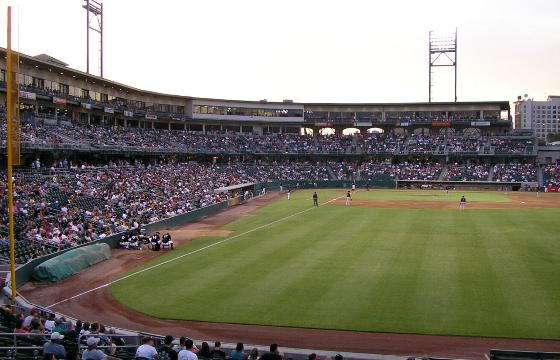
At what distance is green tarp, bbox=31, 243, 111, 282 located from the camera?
73.2 ft

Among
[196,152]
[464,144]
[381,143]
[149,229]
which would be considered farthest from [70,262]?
[464,144]

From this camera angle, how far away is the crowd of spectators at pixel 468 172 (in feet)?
244

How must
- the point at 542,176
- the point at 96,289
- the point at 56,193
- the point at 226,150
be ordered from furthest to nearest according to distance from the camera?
the point at 226,150 → the point at 542,176 → the point at 56,193 → the point at 96,289

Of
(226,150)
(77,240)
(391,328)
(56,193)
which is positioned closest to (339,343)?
(391,328)

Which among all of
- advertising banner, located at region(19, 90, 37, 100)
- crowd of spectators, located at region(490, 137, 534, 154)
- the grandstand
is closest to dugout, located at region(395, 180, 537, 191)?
the grandstand

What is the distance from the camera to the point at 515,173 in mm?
73438

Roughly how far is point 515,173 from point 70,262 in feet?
214

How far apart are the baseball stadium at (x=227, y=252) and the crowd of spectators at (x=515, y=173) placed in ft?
0.88

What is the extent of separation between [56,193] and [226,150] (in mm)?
45331

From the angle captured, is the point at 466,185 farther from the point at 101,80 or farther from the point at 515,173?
the point at 101,80

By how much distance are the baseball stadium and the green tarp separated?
0.34ft

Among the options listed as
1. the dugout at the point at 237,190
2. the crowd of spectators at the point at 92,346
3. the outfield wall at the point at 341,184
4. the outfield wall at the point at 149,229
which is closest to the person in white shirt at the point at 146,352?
the crowd of spectators at the point at 92,346

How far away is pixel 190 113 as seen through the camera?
81.4m

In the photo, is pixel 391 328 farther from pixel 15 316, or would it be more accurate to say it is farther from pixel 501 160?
pixel 501 160
